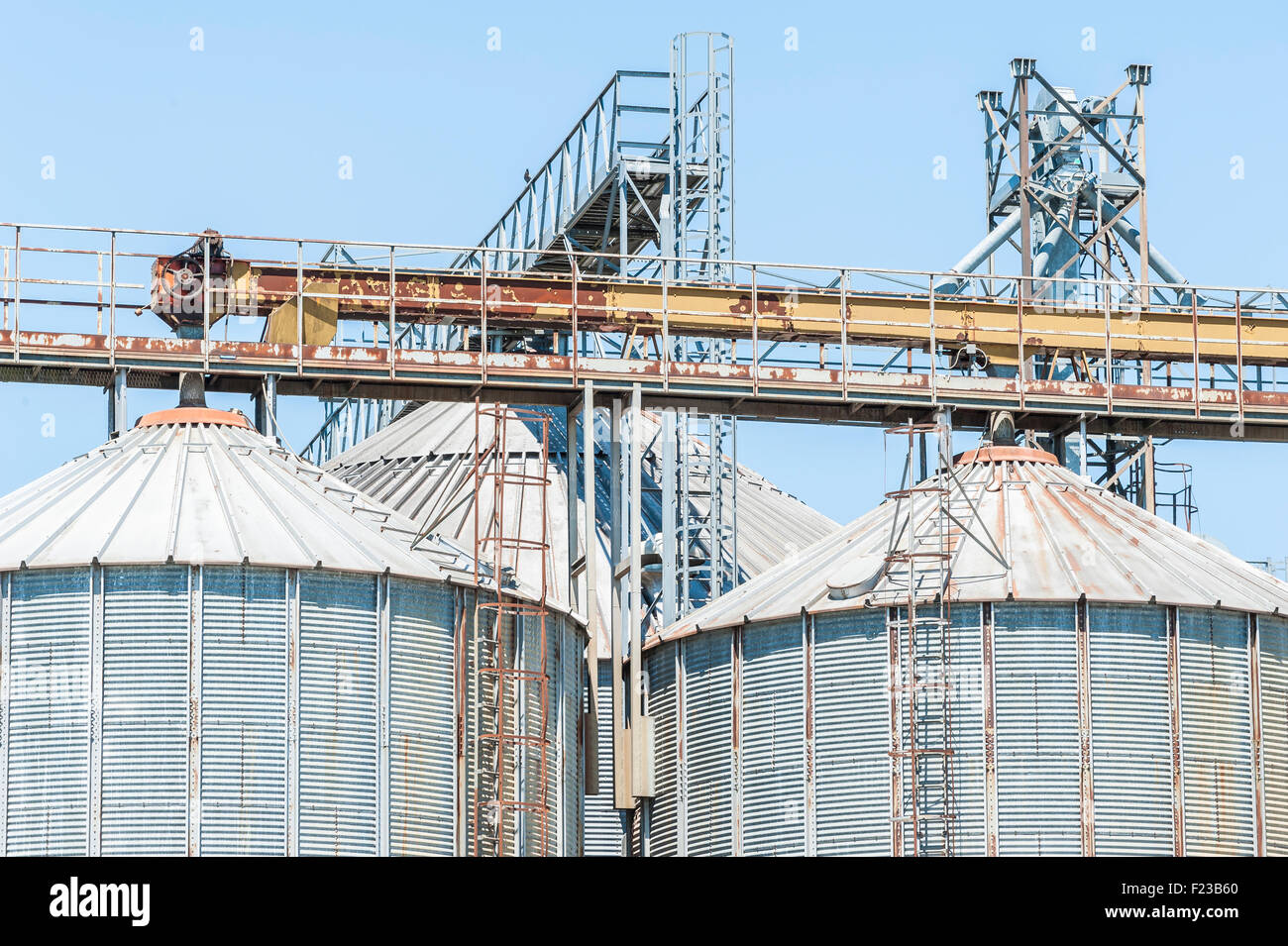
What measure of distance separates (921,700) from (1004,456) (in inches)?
281

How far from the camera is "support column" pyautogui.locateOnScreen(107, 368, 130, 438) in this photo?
45844 millimetres

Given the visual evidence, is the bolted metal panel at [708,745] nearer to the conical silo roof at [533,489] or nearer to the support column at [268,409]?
the conical silo roof at [533,489]

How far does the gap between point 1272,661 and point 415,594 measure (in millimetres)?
15090

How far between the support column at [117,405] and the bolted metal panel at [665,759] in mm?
11045

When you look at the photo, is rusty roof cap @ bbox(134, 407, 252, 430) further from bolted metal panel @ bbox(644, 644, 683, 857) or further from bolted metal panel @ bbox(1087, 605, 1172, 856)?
bolted metal panel @ bbox(1087, 605, 1172, 856)

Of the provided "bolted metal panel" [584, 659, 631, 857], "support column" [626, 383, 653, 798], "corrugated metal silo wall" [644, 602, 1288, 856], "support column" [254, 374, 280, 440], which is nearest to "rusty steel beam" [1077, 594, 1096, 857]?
"corrugated metal silo wall" [644, 602, 1288, 856]

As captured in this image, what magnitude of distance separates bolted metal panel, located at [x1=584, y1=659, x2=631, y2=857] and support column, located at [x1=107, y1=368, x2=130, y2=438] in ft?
32.4

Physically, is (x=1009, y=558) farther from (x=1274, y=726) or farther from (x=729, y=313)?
(x=729, y=313)

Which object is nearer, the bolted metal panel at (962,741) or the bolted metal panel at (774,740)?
the bolted metal panel at (962,741)

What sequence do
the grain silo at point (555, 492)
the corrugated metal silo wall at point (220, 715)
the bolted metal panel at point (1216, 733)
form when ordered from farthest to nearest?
the grain silo at point (555, 492) → the bolted metal panel at point (1216, 733) → the corrugated metal silo wall at point (220, 715)

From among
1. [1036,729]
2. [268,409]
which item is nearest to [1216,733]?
[1036,729]

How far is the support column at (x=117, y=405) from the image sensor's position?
45844 millimetres

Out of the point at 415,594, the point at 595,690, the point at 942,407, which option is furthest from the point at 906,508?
the point at 415,594

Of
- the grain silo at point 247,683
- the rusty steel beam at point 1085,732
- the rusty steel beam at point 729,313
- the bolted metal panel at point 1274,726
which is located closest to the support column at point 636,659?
the grain silo at point 247,683
